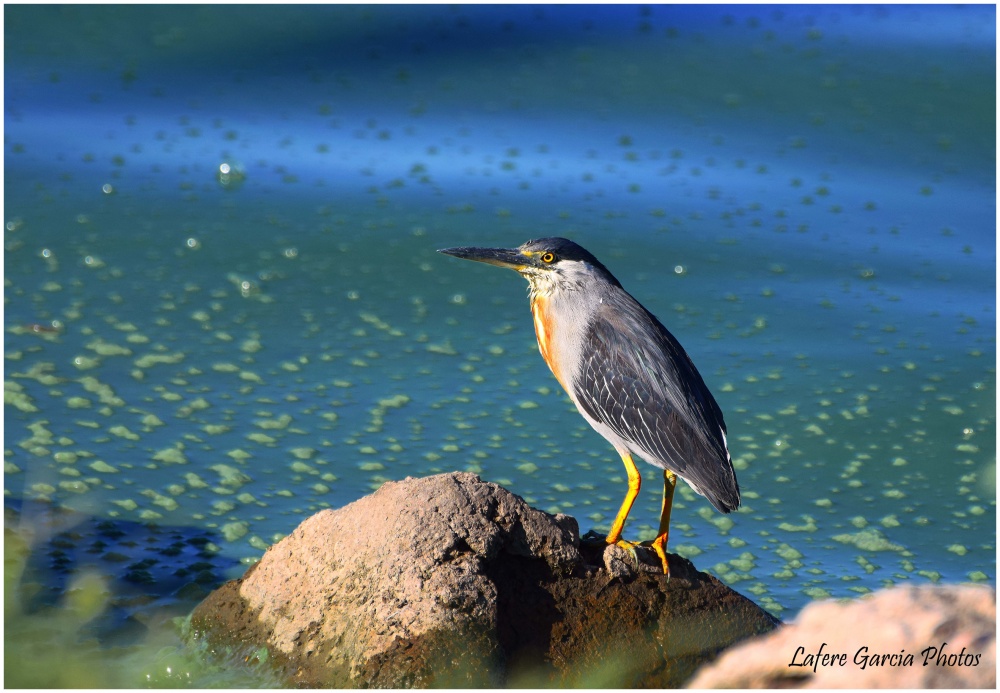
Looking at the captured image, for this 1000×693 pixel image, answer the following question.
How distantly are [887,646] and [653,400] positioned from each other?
1.14 meters

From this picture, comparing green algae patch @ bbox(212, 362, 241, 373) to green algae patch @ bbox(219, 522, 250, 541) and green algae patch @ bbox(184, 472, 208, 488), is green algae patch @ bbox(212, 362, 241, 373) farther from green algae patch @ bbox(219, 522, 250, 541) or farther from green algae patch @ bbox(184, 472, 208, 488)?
green algae patch @ bbox(219, 522, 250, 541)

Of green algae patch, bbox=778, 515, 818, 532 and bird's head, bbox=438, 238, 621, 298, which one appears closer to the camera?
bird's head, bbox=438, 238, 621, 298

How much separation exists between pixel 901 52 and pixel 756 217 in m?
2.44

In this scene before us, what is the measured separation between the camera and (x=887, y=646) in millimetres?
2240

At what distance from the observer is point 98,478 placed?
4.11 metres

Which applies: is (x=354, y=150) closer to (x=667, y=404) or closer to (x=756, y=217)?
(x=756, y=217)

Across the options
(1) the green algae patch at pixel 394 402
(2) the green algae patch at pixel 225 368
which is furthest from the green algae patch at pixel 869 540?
(2) the green algae patch at pixel 225 368

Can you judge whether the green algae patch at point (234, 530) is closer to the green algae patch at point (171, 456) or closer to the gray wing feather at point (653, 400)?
the green algae patch at point (171, 456)

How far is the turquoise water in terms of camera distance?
4.04 m

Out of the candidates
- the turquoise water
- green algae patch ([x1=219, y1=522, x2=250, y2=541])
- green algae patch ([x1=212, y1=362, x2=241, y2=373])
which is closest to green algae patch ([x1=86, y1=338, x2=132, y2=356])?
the turquoise water

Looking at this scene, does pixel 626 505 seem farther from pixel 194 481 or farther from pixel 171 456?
pixel 171 456

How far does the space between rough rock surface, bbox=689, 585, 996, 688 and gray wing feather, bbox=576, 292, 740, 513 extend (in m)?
0.76

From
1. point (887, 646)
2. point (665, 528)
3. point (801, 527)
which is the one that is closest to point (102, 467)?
point (665, 528)

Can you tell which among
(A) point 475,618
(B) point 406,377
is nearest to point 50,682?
(A) point 475,618
